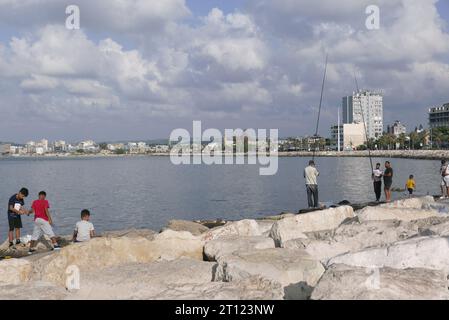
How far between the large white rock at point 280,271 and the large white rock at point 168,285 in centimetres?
35

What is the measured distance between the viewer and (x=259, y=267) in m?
6.32

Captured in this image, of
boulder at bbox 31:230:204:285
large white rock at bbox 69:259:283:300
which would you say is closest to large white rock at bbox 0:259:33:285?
boulder at bbox 31:230:204:285

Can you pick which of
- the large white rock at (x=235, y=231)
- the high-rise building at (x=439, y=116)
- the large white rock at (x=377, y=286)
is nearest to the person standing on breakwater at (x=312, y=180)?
the large white rock at (x=235, y=231)

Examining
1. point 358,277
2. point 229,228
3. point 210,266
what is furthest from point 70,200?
point 358,277

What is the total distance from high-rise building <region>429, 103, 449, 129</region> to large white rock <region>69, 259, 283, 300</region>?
7138 inches

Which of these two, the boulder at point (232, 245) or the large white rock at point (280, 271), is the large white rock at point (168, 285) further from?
the boulder at point (232, 245)

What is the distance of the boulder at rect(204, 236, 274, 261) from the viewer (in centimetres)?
825

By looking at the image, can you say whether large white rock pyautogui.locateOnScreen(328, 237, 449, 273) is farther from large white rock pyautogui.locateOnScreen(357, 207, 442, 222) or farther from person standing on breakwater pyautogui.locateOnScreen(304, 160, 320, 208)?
person standing on breakwater pyautogui.locateOnScreen(304, 160, 320, 208)

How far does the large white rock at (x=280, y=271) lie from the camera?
599cm

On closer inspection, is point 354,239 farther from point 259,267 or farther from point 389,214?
point 389,214

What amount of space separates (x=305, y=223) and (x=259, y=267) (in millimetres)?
3900

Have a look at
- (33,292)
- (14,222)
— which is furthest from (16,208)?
(33,292)
